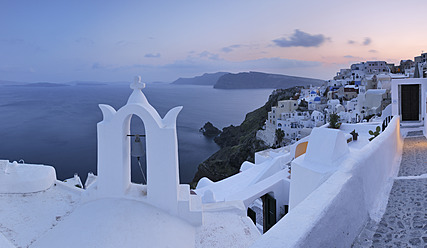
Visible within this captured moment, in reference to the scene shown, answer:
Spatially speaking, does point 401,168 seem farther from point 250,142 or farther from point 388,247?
point 250,142

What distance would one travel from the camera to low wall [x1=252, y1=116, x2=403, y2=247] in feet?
6.17

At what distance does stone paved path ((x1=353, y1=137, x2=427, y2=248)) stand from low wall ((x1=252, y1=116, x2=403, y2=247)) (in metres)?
0.10

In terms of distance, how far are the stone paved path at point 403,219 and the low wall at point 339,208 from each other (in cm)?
10

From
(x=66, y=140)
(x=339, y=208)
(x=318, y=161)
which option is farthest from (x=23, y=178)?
(x=66, y=140)

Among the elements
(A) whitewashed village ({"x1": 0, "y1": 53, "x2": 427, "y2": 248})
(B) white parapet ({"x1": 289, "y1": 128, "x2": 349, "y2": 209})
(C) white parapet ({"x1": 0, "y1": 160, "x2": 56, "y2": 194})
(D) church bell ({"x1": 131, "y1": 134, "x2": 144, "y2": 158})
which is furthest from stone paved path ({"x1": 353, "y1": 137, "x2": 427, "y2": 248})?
(C) white parapet ({"x1": 0, "y1": 160, "x2": 56, "y2": 194})

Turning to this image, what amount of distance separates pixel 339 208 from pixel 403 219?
4.05 ft

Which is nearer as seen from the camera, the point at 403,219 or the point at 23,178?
the point at 403,219

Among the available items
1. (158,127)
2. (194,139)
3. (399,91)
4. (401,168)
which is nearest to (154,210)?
(158,127)

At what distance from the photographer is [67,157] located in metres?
33.7

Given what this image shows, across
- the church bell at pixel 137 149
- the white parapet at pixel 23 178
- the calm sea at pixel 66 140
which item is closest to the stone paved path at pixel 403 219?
the church bell at pixel 137 149

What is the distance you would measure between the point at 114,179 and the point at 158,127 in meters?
0.89

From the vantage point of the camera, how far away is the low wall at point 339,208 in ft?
6.17

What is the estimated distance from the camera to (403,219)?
318 cm

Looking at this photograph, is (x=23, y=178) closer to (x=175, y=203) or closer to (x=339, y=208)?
(x=175, y=203)
